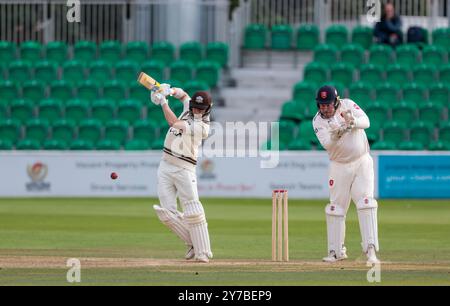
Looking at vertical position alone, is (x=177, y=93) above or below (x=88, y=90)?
below

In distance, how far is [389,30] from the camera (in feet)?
93.4

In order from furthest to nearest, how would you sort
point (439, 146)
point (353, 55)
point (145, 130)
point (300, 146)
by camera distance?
point (353, 55) → point (145, 130) → point (439, 146) → point (300, 146)

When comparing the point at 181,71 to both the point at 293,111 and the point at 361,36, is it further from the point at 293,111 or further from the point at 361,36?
the point at 361,36

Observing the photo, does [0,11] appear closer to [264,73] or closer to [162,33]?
[162,33]

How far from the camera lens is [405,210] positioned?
854 inches

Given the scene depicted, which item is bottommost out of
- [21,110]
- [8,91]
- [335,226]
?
[335,226]

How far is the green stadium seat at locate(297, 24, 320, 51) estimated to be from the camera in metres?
29.1

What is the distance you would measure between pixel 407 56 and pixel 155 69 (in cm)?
607

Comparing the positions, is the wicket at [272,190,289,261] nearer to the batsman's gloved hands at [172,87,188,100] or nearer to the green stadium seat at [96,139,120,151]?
the batsman's gloved hands at [172,87,188,100]

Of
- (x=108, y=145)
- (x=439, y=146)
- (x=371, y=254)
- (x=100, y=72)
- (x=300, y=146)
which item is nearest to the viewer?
(x=371, y=254)

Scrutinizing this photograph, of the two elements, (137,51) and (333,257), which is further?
(137,51)

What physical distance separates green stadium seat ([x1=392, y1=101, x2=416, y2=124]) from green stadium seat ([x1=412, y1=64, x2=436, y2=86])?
1.07 m

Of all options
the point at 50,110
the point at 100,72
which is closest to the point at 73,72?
the point at 100,72

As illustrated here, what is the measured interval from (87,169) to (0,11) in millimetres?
6953
